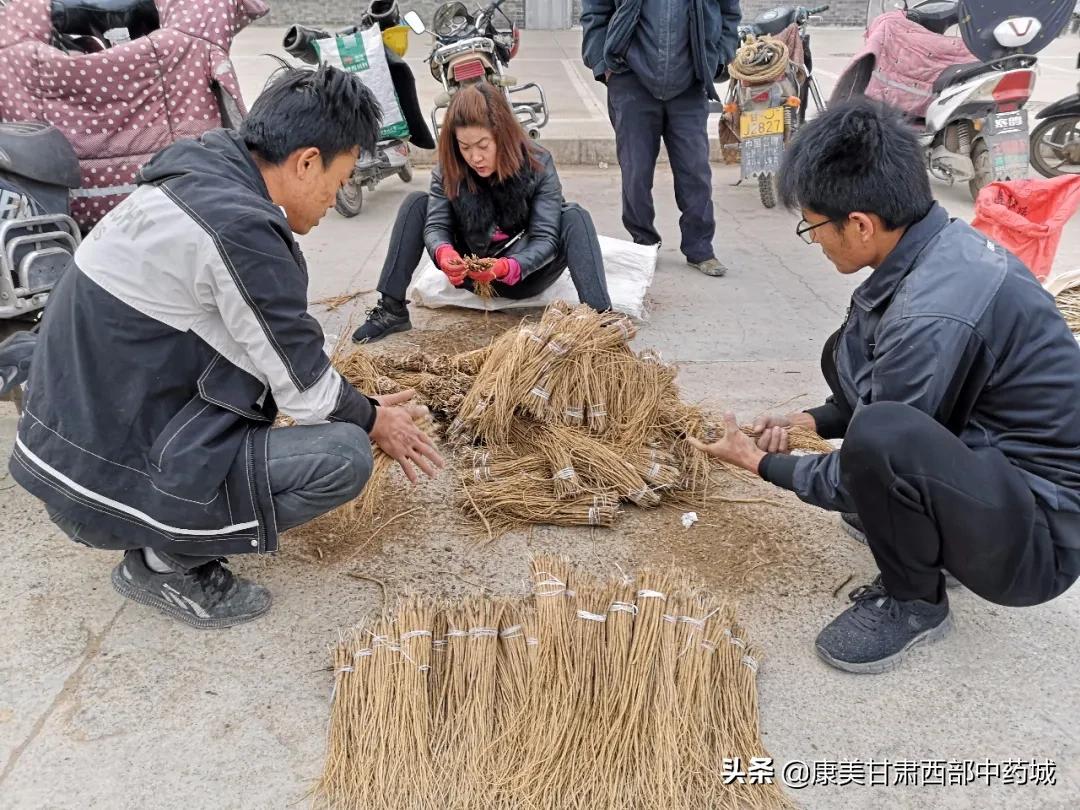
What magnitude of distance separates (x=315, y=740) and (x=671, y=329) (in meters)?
2.48

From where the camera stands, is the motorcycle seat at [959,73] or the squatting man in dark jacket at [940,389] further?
the motorcycle seat at [959,73]

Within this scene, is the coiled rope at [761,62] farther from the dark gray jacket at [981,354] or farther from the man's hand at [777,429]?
the dark gray jacket at [981,354]

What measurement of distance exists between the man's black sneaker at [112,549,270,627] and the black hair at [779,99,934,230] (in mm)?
1529

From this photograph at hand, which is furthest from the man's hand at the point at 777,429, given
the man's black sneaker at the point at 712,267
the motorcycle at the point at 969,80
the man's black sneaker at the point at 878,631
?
the motorcycle at the point at 969,80

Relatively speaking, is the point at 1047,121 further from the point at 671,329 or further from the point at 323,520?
the point at 323,520

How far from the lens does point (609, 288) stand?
12.1ft

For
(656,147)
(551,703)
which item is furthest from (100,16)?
(551,703)

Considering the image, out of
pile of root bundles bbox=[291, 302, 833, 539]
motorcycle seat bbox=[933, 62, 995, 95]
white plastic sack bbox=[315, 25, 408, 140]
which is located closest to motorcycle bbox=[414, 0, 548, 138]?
white plastic sack bbox=[315, 25, 408, 140]

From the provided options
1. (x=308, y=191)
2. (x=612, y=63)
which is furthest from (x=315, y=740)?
(x=612, y=63)

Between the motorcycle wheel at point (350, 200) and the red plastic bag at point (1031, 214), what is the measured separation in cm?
359

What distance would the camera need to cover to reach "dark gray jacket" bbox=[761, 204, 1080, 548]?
1540 mm

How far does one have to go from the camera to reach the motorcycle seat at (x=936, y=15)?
5617mm

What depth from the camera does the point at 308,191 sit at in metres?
1.76

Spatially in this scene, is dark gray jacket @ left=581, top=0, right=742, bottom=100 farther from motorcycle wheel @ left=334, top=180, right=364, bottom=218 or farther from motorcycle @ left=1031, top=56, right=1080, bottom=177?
motorcycle @ left=1031, top=56, right=1080, bottom=177
